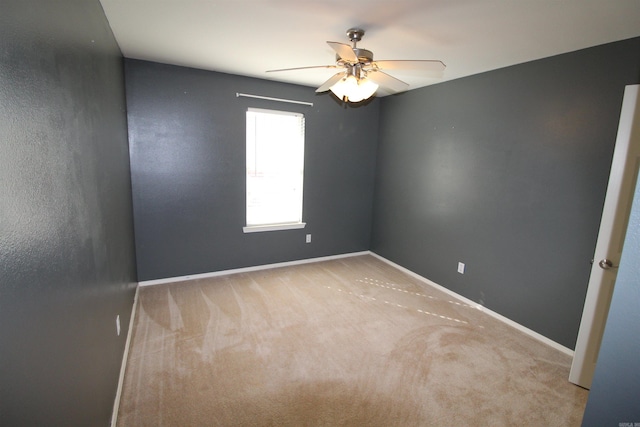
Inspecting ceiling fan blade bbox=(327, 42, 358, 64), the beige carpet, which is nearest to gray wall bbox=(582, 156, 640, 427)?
the beige carpet

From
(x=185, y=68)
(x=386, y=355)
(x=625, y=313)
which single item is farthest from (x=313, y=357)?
(x=185, y=68)

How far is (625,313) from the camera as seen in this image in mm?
906

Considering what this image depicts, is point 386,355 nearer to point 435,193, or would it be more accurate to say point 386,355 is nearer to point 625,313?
point 625,313

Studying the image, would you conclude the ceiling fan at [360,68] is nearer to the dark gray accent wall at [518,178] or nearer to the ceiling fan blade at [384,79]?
the ceiling fan blade at [384,79]

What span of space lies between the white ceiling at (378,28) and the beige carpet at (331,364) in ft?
7.94

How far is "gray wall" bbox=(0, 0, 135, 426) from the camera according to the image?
0.73 meters

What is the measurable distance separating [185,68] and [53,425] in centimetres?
335

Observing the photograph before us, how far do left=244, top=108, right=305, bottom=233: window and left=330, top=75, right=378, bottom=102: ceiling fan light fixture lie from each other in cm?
184

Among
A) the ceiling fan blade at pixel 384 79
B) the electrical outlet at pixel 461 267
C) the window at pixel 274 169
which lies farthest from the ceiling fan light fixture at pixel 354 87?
the electrical outlet at pixel 461 267

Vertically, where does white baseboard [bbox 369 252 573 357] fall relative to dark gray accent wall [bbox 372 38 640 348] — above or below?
below

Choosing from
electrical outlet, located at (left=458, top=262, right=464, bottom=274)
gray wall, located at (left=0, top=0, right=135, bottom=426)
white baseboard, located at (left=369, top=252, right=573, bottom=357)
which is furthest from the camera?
electrical outlet, located at (left=458, top=262, right=464, bottom=274)

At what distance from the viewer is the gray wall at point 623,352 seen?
88 centimetres

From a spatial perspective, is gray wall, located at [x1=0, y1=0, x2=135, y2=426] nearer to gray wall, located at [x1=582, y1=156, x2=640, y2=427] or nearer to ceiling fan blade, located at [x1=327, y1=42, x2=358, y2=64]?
ceiling fan blade, located at [x1=327, y1=42, x2=358, y2=64]

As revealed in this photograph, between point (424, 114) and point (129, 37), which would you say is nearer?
point (129, 37)
